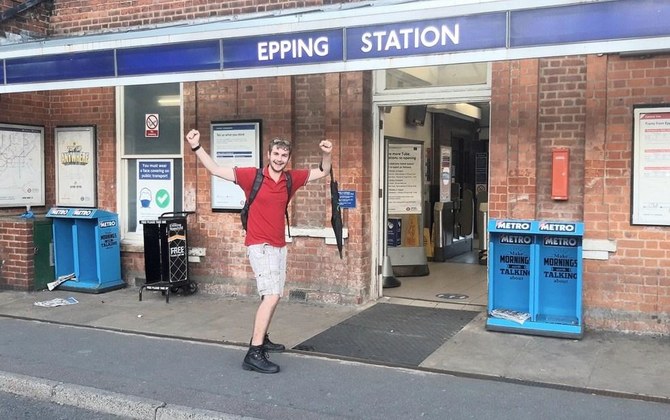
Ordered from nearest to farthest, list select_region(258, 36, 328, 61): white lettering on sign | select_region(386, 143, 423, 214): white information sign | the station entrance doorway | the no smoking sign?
1. select_region(258, 36, 328, 61): white lettering on sign
2. the station entrance doorway
3. the no smoking sign
4. select_region(386, 143, 423, 214): white information sign

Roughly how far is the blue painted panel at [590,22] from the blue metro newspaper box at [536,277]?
1923 mm

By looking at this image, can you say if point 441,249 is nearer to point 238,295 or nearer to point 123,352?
point 238,295

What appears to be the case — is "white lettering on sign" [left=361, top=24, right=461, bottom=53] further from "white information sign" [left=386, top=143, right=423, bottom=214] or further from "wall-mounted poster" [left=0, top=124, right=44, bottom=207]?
"wall-mounted poster" [left=0, top=124, right=44, bottom=207]

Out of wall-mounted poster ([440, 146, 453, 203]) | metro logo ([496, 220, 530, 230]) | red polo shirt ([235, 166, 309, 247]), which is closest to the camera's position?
red polo shirt ([235, 166, 309, 247])

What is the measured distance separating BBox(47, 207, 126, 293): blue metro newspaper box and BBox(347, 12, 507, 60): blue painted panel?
4.68 m

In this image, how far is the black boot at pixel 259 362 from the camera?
18.4 ft

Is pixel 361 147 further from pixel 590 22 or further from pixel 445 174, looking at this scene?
pixel 445 174

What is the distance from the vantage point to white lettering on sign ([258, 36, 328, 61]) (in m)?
6.34

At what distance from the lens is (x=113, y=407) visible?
16.6ft

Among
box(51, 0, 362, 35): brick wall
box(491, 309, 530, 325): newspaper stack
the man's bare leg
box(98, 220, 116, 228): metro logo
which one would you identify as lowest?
box(491, 309, 530, 325): newspaper stack

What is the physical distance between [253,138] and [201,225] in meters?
1.42

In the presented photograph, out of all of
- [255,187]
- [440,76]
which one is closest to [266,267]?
[255,187]

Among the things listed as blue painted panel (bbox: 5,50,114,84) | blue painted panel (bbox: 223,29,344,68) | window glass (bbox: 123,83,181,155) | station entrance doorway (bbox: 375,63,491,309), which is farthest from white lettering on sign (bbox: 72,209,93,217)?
station entrance doorway (bbox: 375,63,491,309)

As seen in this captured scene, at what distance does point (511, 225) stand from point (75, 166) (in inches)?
258
